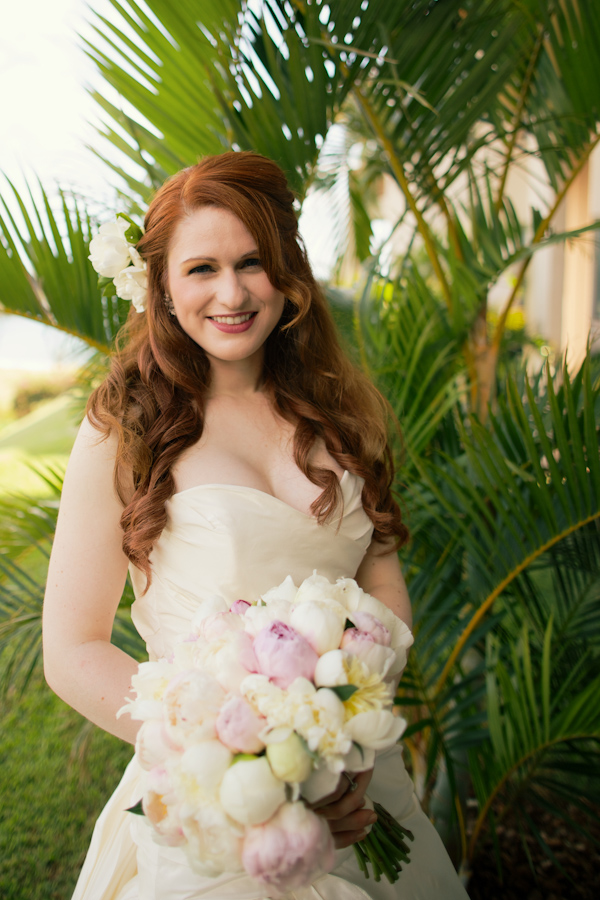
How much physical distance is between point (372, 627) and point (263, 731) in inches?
8.5

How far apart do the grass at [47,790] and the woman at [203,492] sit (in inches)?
37.1

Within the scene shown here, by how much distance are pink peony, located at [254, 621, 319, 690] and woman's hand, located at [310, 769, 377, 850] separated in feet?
0.58

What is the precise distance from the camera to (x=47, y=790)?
2.99 meters

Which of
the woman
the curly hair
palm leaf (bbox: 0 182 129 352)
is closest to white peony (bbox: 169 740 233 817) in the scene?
the woman

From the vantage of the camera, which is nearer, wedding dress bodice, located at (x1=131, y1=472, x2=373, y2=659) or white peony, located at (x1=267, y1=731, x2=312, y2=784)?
white peony, located at (x1=267, y1=731, x2=312, y2=784)

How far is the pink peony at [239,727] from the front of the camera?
0.80 metres

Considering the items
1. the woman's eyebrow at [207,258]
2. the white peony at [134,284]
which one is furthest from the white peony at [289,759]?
the white peony at [134,284]

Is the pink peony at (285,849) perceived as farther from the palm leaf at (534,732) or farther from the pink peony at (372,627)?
the palm leaf at (534,732)

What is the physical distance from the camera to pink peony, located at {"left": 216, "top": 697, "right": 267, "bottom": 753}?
0.80 meters

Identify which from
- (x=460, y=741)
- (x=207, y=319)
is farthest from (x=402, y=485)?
(x=207, y=319)

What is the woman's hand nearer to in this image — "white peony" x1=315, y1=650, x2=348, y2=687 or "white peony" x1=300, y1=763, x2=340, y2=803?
"white peony" x1=300, y1=763, x2=340, y2=803

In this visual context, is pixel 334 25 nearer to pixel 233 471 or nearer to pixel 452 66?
pixel 452 66

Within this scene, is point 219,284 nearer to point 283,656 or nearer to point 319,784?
point 283,656

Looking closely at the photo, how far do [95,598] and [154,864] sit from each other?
50 centimetres
